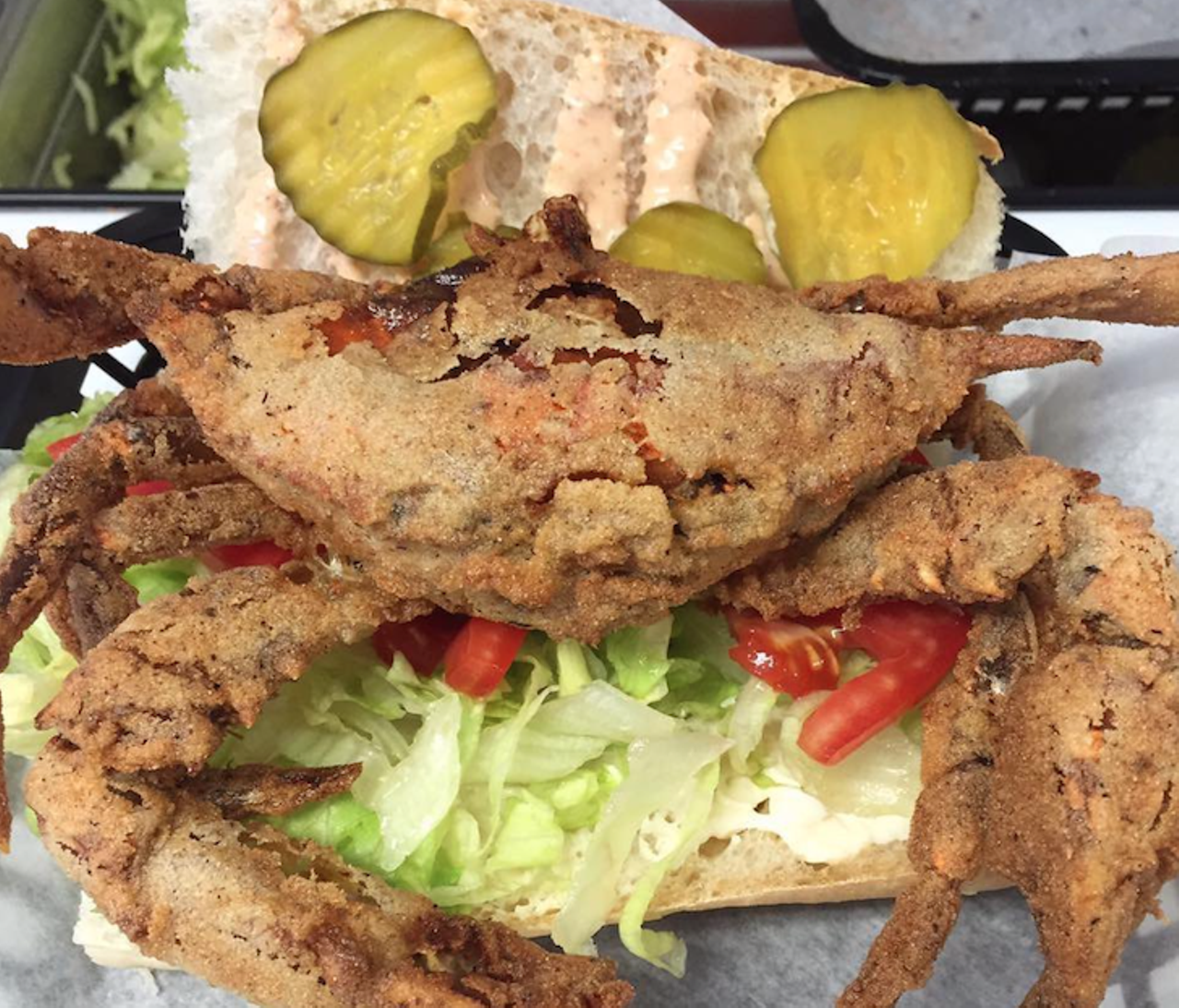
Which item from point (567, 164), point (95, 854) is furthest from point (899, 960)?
point (567, 164)

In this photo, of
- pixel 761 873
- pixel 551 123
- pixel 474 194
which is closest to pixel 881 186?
pixel 551 123

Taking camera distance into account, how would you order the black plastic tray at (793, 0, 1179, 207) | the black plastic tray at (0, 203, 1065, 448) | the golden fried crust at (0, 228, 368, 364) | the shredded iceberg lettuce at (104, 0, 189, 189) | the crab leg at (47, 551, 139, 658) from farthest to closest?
the shredded iceberg lettuce at (104, 0, 189, 189) → the black plastic tray at (793, 0, 1179, 207) → the black plastic tray at (0, 203, 1065, 448) → the crab leg at (47, 551, 139, 658) → the golden fried crust at (0, 228, 368, 364)

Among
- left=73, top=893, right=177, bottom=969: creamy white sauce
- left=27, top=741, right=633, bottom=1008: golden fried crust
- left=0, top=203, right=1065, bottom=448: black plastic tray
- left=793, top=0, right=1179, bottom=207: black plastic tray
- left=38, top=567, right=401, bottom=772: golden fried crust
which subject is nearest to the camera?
left=27, top=741, right=633, bottom=1008: golden fried crust

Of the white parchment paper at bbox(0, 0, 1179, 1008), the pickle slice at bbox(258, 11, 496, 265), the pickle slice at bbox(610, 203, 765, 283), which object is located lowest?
the white parchment paper at bbox(0, 0, 1179, 1008)

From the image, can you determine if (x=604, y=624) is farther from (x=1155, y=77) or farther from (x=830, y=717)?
(x=1155, y=77)

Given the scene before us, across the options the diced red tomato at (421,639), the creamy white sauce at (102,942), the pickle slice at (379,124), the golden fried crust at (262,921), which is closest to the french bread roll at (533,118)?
the pickle slice at (379,124)

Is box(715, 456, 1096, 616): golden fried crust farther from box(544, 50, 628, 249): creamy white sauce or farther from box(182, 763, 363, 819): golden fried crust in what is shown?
box(544, 50, 628, 249): creamy white sauce

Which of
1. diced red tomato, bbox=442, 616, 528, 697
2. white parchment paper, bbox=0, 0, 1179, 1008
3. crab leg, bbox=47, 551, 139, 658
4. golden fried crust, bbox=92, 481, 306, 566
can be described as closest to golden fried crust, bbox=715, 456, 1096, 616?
diced red tomato, bbox=442, 616, 528, 697

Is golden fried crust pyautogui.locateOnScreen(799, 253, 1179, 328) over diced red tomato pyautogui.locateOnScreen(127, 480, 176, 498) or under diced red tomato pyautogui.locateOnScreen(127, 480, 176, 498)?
over
